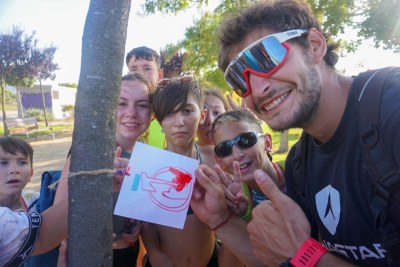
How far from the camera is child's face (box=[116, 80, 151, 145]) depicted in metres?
2.58

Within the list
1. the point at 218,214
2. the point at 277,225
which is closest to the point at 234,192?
the point at 218,214

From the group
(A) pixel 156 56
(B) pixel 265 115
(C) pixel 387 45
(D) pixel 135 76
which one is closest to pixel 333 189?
(B) pixel 265 115

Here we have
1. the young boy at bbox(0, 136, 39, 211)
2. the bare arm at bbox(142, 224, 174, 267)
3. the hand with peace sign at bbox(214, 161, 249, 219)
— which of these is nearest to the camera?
the hand with peace sign at bbox(214, 161, 249, 219)

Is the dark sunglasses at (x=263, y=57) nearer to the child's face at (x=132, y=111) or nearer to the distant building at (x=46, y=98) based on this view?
the child's face at (x=132, y=111)

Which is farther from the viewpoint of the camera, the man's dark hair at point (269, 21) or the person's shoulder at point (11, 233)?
the man's dark hair at point (269, 21)

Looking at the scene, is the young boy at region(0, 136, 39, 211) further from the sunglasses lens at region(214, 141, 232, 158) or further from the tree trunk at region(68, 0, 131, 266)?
the sunglasses lens at region(214, 141, 232, 158)

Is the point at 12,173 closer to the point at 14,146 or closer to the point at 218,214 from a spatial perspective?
the point at 14,146

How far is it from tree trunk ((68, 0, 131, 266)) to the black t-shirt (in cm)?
114

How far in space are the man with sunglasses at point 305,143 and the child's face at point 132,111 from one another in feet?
2.53

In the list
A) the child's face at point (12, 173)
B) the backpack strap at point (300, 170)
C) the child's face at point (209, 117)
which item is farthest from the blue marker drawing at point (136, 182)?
the child's face at point (209, 117)

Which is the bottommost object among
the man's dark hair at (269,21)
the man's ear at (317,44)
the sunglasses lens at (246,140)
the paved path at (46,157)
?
the paved path at (46,157)

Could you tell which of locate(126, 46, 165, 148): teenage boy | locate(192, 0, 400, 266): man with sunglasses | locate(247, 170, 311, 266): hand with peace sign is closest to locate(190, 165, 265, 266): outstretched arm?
locate(192, 0, 400, 266): man with sunglasses

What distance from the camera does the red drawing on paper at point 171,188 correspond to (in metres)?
1.88

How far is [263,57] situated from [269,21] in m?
0.33
